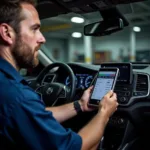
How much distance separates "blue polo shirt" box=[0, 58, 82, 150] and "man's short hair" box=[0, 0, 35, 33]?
0.65ft

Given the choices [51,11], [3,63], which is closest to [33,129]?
[3,63]

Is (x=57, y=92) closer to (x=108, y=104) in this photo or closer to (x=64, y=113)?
(x=64, y=113)

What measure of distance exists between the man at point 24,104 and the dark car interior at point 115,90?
58 cm

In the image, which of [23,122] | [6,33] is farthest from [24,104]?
[6,33]

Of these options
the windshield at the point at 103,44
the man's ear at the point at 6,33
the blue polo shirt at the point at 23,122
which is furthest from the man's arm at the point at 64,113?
the windshield at the point at 103,44

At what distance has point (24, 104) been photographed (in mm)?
1036

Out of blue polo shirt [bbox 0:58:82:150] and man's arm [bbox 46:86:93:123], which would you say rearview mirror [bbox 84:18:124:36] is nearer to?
man's arm [bbox 46:86:93:123]

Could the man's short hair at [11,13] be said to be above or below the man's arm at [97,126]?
above

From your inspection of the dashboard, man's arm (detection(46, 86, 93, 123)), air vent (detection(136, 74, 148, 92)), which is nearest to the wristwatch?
man's arm (detection(46, 86, 93, 123))

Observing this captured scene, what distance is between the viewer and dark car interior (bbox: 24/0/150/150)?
1938 millimetres

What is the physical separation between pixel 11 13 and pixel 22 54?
7.4 inches

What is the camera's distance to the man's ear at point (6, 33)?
1.17 m

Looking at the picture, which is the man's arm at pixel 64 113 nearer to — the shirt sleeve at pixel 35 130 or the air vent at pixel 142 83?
the air vent at pixel 142 83

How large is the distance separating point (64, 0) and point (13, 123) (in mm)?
1286
